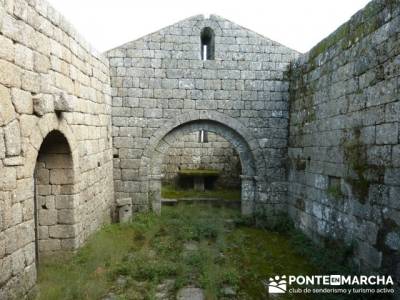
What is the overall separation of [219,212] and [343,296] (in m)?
4.81

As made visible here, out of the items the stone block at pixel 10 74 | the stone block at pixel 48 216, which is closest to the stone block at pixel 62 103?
the stone block at pixel 10 74

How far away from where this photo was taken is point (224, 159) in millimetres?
11945

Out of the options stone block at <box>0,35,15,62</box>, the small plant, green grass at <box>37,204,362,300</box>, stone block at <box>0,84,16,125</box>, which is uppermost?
stone block at <box>0,35,15,62</box>

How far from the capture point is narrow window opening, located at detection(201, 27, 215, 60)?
7.86 m

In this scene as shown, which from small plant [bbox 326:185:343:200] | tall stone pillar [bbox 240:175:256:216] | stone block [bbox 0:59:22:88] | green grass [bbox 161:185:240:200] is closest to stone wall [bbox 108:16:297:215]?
tall stone pillar [bbox 240:175:256:216]

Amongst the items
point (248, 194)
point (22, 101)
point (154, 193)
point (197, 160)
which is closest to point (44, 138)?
point (22, 101)

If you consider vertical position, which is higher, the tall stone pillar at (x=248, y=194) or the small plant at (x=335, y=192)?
the small plant at (x=335, y=192)

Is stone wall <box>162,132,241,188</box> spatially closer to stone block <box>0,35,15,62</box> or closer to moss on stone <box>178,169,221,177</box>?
moss on stone <box>178,169,221,177</box>

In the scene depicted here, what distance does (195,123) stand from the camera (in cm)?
792

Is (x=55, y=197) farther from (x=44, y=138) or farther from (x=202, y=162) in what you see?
A: (x=202, y=162)

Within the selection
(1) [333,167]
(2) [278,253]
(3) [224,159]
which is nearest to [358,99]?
(1) [333,167]

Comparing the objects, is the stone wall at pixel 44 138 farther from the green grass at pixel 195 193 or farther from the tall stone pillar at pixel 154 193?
the green grass at pixel 195 193

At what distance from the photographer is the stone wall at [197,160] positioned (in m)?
11.8

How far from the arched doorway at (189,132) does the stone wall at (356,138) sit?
4.29 feet
